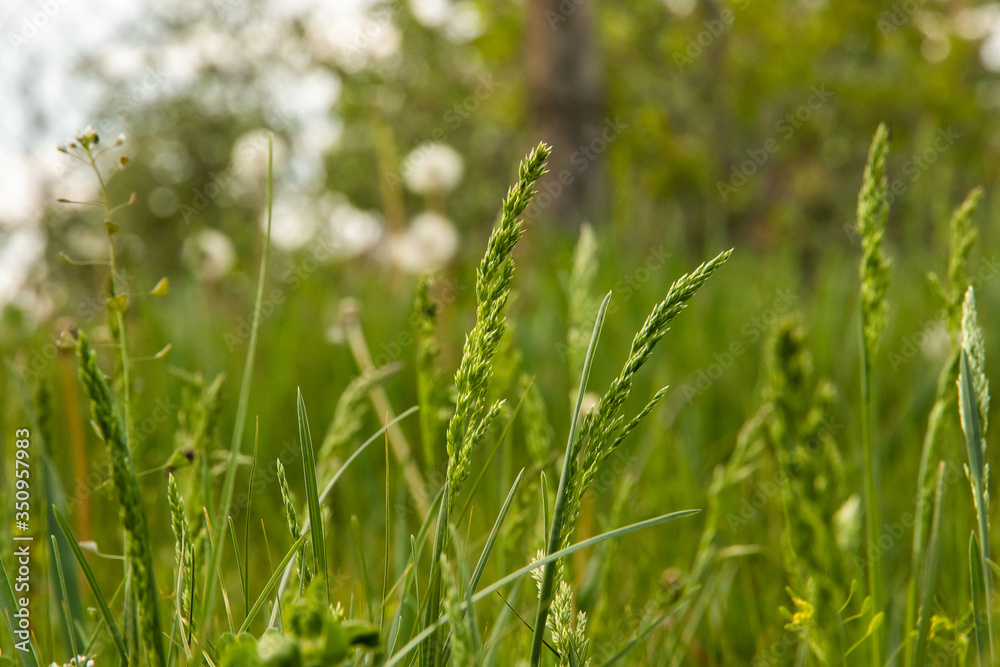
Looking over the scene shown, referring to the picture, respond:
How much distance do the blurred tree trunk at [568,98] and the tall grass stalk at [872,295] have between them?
447 cm

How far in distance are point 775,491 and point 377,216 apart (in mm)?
13087

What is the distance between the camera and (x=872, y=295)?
68 centimetres

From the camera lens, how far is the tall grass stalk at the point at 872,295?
67 cm

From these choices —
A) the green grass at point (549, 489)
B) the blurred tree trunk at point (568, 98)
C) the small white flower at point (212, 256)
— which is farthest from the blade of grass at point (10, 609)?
the blurred tree trunk at point (568, 98)

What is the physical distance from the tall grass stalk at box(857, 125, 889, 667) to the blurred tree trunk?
447cm

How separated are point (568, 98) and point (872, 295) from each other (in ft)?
16.4

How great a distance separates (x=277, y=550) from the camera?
1.41 metres

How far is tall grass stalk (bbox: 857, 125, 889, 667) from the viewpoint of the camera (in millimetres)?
674

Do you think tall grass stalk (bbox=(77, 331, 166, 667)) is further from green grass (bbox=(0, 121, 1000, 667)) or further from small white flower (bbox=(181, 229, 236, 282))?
small white flower (bbox=(181, 229, 236, 282))

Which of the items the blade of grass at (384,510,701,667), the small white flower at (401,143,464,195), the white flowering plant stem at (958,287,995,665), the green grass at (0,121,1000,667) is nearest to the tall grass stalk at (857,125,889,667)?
the green grass at (0,121,1000,667)

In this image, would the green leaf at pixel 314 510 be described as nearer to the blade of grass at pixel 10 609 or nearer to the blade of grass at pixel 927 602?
the blade of grass at pixel 10 609

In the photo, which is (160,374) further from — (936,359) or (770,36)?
(770,36)

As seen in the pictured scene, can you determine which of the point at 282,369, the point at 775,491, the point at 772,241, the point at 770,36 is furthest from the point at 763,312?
the point at 772,241

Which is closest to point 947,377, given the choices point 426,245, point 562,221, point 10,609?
point 10,609
